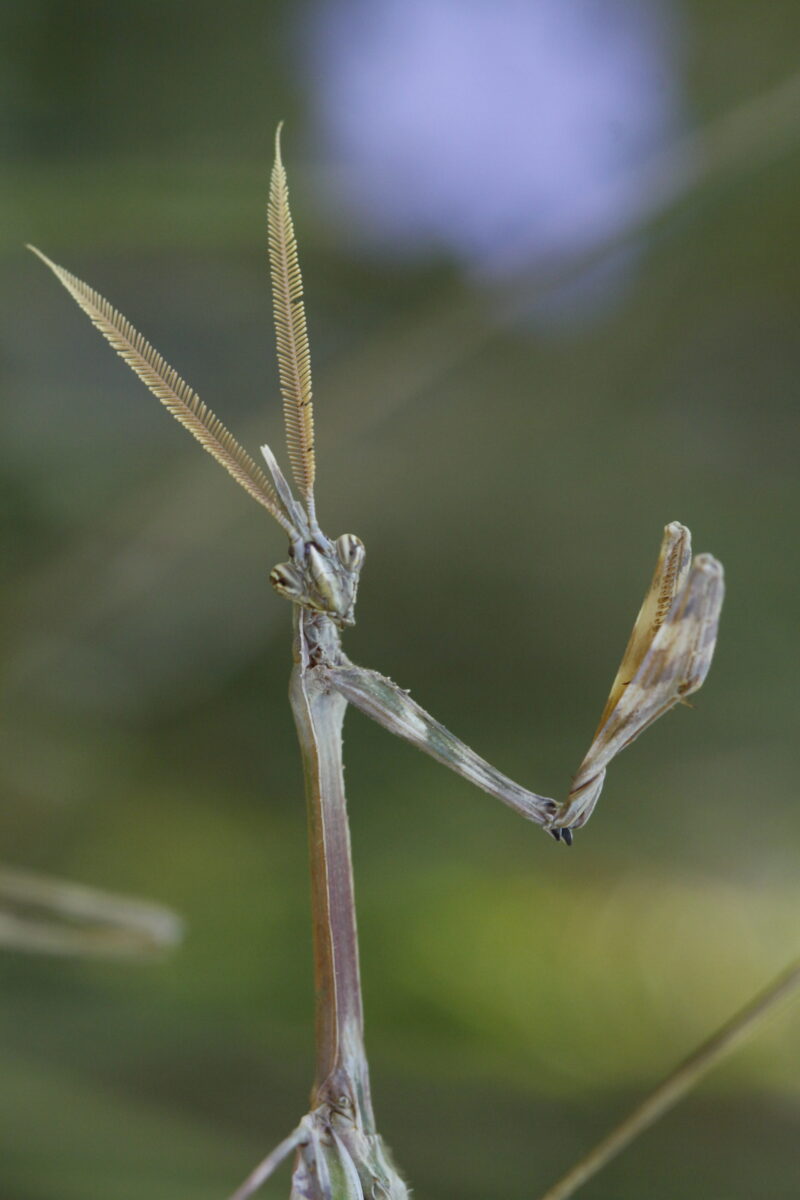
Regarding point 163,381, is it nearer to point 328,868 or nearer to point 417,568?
point 328,868

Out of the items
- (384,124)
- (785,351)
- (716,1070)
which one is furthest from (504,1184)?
(384,124)

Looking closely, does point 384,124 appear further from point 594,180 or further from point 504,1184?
point 504,1184

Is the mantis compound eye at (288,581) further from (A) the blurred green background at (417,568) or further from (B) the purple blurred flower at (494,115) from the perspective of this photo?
(B) the purple blurred flower at (494,115)

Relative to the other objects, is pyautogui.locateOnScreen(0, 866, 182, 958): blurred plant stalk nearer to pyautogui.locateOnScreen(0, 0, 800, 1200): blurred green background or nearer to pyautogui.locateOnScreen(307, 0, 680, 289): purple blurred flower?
pyautogui.locateOnScreen(0, 0, 800, 1200): blurred green background

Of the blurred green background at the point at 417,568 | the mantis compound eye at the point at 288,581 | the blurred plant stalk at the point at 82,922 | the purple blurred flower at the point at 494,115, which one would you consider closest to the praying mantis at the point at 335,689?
the mantis compound eye at the point at 288,581

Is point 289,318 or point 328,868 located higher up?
point 289,318

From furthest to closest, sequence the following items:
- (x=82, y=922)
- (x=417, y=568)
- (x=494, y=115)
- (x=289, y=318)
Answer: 1. (x=417, y=568)
2. (x=494, y=115)
3. (x=82, y=922)
4. (x=289, y=318)

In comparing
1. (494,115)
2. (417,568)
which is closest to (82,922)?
(417,568)

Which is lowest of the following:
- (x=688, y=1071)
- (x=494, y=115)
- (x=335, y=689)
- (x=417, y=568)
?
(x=688, y=1071)
